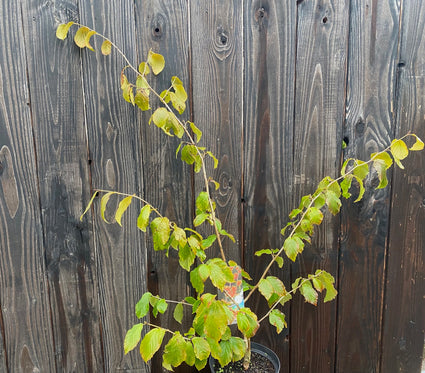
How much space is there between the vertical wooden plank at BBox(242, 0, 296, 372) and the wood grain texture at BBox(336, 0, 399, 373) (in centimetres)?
22

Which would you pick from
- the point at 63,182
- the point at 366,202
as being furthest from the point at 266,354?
the point at 63,182

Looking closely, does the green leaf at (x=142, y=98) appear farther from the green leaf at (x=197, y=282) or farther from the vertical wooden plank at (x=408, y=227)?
the vertical wooden plank at (x=408, y=227)

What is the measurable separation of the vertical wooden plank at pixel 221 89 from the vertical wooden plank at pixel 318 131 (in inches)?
8.3

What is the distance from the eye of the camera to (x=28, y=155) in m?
1.23

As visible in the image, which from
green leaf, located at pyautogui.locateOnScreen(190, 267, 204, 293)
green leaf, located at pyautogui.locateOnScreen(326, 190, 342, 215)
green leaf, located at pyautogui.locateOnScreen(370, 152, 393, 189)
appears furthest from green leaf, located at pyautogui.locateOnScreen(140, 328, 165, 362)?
green leaf, located at pyautogui.locateOnScreen(370, 152, 393, 189)

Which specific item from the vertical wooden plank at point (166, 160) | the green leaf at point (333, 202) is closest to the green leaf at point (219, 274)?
the green leaf at point (333, 202)

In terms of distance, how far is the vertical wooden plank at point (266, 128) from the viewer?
1230 mm

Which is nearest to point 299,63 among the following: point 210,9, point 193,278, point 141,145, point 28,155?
point 210,9

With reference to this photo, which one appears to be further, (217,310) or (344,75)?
(344,75)

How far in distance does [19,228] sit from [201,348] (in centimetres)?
78

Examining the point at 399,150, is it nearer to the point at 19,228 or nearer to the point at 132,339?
the point at 132,339

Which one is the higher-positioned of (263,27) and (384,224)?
(263,27)

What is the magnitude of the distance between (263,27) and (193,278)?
85 cm

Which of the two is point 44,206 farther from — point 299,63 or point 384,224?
point 384,224
